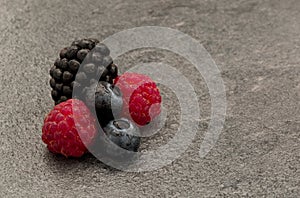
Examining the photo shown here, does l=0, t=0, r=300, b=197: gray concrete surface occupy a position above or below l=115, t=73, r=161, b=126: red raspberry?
below

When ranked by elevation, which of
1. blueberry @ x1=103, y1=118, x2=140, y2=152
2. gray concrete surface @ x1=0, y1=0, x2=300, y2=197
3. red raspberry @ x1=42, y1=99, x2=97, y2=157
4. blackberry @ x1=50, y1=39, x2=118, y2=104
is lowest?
gray concrete surface @ x1=0, y1=0, x2=300, y2=197

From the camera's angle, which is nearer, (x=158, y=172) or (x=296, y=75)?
(x=158, y=172)

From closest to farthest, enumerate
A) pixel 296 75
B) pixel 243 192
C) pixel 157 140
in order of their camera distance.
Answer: pixel 243 192, pixel 157 140, pixel 296 75

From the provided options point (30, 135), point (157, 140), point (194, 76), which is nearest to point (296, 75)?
point (194, 76)

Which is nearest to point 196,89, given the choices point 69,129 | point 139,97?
point 139,97

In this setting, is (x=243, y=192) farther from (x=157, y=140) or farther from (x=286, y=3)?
(x=286, y=3)

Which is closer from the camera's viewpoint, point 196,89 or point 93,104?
point 93,104

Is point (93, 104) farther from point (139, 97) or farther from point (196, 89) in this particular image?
point (196, 89)
